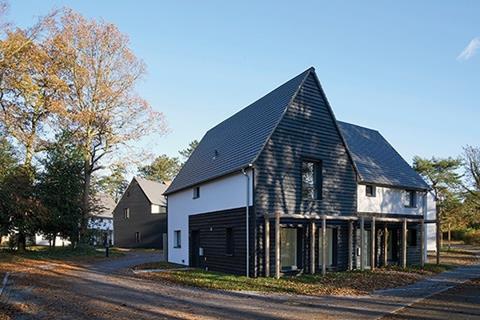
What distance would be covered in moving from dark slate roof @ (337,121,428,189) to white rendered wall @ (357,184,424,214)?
1.71 feet

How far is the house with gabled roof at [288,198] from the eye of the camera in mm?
18281

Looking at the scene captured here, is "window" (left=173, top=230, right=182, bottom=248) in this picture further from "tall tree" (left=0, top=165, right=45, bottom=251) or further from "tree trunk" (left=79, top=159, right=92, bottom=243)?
"tree trunk" (left=79, top=159, right=92, bottom=243)

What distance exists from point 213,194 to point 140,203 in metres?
27.5

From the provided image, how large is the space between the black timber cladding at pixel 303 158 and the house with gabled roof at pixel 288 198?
0.14ft

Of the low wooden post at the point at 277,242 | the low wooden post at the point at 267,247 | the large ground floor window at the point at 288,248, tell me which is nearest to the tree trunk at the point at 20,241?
the large ground floor window at the point at 288,248

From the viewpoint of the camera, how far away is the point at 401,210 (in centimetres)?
2564

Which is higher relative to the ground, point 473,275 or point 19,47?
point 19,47

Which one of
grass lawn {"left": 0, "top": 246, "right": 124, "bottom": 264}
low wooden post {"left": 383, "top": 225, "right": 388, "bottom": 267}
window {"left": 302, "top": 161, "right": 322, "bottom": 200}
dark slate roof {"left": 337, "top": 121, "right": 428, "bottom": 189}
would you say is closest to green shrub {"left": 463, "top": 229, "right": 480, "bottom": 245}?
dark slate roof {"left": 337, "top": 121, "right": 428, "bottom": 189}

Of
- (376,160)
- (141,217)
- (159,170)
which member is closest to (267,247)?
(376,160)

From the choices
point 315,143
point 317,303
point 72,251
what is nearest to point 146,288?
point 317,303

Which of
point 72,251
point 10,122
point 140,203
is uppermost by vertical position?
point 10,122

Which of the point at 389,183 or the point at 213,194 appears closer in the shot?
the point at 213,194

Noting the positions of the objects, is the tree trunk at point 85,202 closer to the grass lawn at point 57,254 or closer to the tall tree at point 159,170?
the grass lawn at point 57,254

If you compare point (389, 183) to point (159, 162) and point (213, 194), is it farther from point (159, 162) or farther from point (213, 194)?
point (159, 162)
